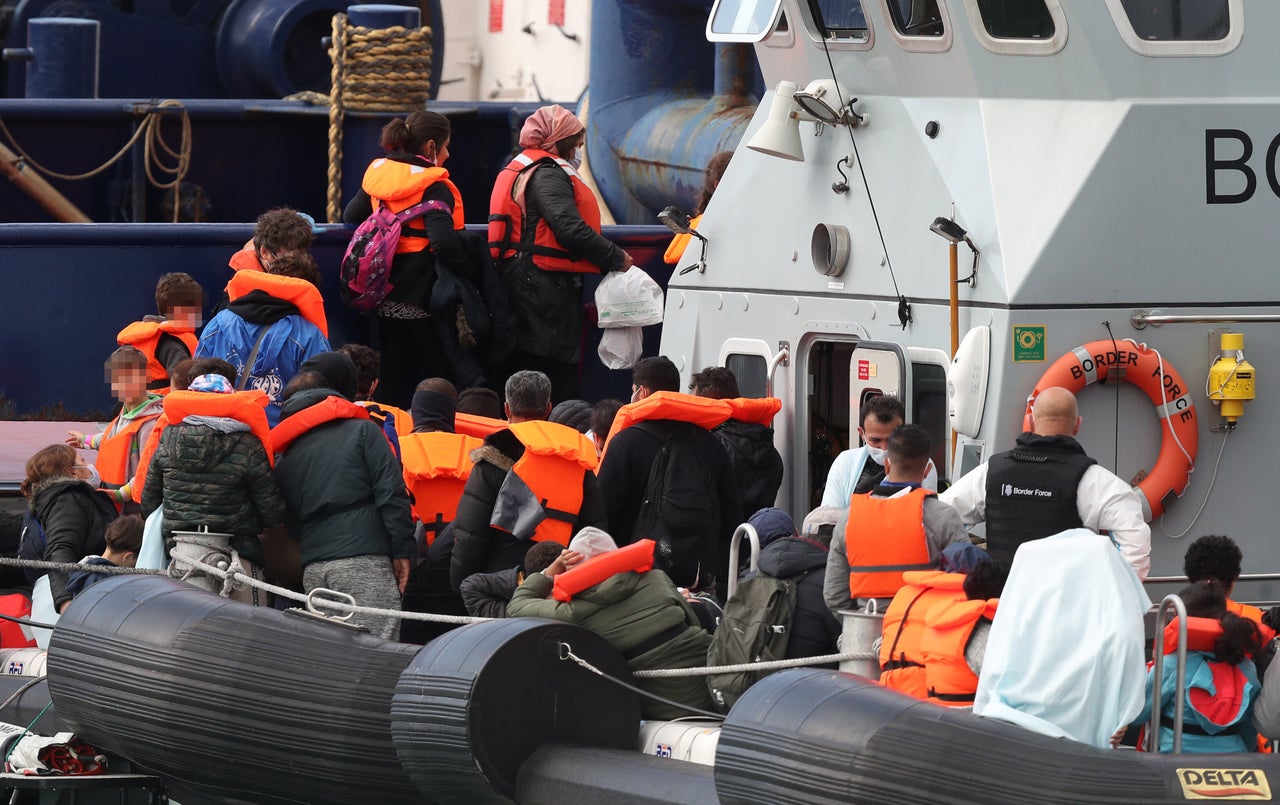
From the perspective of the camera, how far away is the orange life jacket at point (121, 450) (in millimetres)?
7062

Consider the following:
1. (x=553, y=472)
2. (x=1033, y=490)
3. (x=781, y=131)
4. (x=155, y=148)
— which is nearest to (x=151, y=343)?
(x=553, y=472)

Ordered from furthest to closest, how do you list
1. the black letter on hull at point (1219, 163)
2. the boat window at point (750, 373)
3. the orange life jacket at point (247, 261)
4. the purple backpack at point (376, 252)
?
the purple backpack at point (376, 252)
the orange life jacket at point (247, 261)
the boat window at point (750, 373)
the black letter on hull at point (1219, 163)

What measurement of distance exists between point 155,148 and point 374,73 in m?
1.58

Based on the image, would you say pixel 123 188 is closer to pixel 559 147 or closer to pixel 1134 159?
pixel 559 147

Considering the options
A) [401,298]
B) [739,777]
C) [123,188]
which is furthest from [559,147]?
[123,188]

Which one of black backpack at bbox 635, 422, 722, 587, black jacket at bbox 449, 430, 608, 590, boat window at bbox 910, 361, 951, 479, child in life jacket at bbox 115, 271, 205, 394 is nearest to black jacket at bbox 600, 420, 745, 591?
black backpack at bbox 635, 422, 722, 587

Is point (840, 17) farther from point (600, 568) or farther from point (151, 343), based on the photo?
point (151, 343)

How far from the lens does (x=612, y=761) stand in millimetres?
5535

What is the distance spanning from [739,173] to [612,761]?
293cm

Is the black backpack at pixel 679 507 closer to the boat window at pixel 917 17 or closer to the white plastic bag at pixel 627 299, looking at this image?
the boat window at pixel 917 17

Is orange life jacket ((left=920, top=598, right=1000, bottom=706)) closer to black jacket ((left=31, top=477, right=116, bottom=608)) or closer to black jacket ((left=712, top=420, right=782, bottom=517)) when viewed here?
black jacket ((left=712, top=420, right=782, bottom=517))

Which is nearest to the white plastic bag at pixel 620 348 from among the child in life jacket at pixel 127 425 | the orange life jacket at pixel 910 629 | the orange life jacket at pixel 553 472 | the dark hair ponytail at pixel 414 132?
the dark hair ponytail at pixel 414 132

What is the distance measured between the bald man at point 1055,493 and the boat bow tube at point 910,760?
0.83 metres

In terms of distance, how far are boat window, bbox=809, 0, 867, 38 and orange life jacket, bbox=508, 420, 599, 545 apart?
186cm
